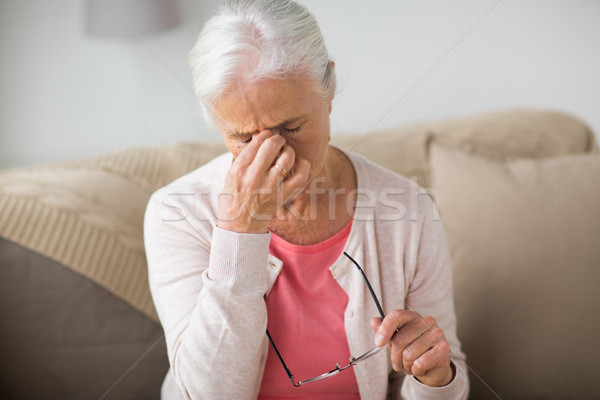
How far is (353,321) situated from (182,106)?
1.52 m

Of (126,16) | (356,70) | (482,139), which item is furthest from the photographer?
(126,16)

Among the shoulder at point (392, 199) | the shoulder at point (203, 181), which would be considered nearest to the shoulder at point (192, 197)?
Answer: the shoulder at point (203, 181)

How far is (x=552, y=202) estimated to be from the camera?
133 centimetres

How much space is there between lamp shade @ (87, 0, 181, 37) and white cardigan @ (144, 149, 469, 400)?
1.24m

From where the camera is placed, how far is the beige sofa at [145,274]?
118 centimetres

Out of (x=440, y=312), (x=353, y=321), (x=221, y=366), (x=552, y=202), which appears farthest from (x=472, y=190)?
(x=221, y=366)

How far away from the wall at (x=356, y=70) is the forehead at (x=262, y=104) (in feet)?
3.76

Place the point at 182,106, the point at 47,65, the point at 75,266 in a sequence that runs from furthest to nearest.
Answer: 1. the point at 182,106
2. the point at 47,65
3. the point at 75,266

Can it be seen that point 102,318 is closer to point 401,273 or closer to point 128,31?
point 401,273

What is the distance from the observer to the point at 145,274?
1.27 metres

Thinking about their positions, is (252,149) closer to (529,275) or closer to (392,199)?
(392,199)

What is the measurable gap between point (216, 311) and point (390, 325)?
294 mm

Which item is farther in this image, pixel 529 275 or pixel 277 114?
pixel 529 275

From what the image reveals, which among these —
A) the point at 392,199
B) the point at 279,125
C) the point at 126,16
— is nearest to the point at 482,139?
the point at 392,199
